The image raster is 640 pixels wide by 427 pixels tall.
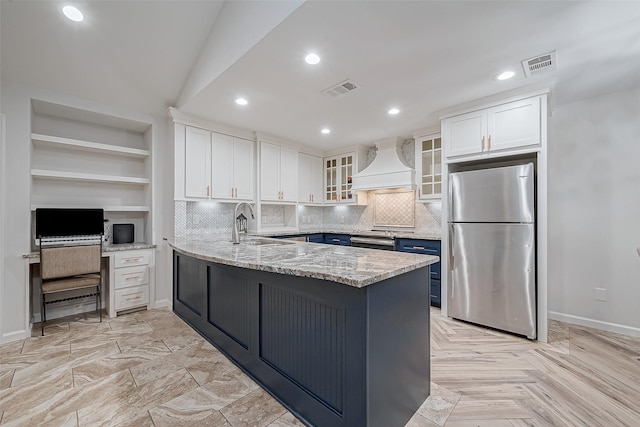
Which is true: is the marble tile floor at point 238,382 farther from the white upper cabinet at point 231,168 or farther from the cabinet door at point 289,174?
the cabinet door at point 289,174

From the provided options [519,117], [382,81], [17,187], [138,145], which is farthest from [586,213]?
[17,187]

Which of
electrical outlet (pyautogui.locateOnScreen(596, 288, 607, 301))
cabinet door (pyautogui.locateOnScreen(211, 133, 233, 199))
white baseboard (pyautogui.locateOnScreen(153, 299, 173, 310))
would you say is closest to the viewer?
electrical outlet (pyautogui.locateOnScreen(596, 288, 607, 301))

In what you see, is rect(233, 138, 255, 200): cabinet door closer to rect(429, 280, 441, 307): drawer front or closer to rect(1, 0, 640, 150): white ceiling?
rect(1, 0, 640, 150): white ceiling

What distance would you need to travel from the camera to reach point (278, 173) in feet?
14.8

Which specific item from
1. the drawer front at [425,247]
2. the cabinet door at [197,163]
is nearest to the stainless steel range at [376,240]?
the drawer front at [425,247]

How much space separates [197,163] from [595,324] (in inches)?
193

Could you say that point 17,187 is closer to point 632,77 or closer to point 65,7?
point 65,7

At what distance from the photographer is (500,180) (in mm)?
2770

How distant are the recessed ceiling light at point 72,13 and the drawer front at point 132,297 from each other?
2736 mm

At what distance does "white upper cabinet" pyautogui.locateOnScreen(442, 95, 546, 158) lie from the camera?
2.64 metres

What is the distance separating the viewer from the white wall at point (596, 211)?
9.12ft

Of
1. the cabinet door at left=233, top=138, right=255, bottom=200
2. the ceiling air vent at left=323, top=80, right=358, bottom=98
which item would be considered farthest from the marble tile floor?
the ceiling air vent at left=323, top=80, right=358, bottom=98

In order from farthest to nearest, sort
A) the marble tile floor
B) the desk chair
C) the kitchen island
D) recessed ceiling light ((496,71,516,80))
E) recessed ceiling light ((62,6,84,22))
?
the desk chair, recessed ceiling light ((496,71,516,80)), recessed ceiling light ((62,6,84,22)), the marble tile floor, the kitchen island

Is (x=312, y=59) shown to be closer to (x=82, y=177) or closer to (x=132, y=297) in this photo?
(x=82, y=177)
